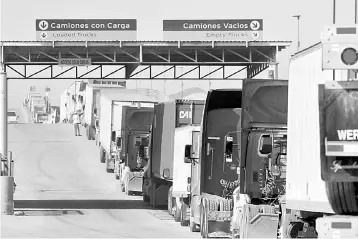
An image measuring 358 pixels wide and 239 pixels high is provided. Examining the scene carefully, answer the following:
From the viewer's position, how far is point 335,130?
42.1ft

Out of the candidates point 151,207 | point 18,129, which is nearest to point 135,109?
point 151,207

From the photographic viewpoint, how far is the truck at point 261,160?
64.2 feet

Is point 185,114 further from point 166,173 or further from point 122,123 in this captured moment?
point 122,123

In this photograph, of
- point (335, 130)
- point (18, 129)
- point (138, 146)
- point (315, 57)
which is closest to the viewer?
point (335, 130)

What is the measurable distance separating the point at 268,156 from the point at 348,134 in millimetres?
7512

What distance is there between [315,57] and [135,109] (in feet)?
93.7

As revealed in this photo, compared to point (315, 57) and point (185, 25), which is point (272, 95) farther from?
point (185, 25)

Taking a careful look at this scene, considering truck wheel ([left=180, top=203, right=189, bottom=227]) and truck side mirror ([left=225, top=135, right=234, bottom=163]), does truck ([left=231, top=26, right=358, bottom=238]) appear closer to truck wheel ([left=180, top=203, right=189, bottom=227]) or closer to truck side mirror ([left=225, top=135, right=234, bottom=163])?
truck side mirror ([left=225, top=135, right=234, bottom=163])

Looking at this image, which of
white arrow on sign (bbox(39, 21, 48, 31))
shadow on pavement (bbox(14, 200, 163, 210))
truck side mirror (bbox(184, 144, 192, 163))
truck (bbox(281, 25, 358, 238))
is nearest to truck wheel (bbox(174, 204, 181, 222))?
truck side mirror (bbox(184, 144, 192, 163))

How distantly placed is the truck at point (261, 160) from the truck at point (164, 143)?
867 centimetres

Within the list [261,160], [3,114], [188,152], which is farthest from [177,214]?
[261,160]

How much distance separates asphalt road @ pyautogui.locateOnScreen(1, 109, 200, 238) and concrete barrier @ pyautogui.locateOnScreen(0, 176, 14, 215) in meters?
0.45

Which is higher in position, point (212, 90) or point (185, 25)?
point (185, 25)

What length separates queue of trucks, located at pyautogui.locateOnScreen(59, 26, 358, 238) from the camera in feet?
42.4
